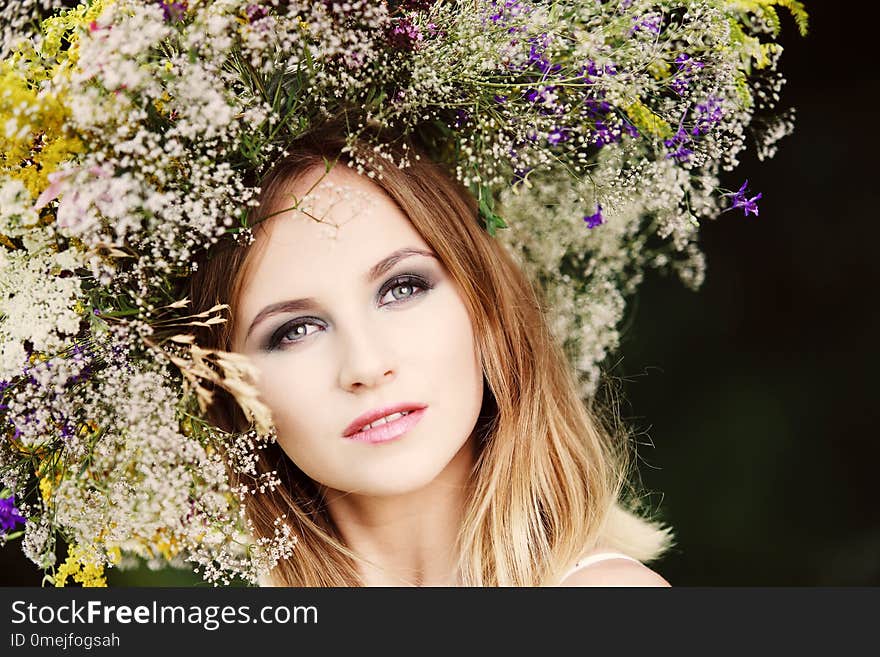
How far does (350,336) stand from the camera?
5.50 feet

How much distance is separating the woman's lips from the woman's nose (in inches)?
4.0

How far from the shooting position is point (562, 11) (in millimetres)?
1813

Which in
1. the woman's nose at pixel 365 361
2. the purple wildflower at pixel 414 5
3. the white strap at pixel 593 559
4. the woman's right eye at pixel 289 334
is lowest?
the white strap at pixel 593 559

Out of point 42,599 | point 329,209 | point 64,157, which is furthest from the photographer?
point 42,599

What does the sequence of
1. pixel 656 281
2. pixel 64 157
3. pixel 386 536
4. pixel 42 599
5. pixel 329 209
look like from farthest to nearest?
pixel 656 281 < pixel 386 536 < pixel 42 599 < pixel 329 209 < pixel 64 157

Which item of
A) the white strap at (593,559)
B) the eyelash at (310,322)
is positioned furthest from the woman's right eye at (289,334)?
the white strap at (593,559)

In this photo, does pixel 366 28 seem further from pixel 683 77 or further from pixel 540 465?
pixel 540 465

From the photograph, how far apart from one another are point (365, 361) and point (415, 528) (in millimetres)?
554

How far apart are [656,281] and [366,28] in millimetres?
1898

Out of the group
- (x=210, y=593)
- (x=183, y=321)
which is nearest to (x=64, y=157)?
(x=183, y=321)

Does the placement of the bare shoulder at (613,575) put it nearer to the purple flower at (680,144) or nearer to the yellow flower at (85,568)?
the purple flower at (680,144)

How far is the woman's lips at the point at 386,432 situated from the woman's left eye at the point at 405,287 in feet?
0.84

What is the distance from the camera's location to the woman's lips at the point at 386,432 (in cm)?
172

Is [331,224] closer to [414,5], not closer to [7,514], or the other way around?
[414,5]
